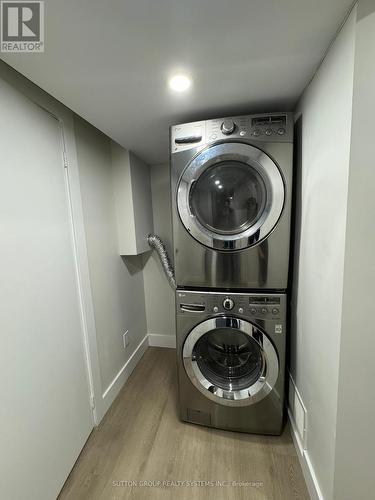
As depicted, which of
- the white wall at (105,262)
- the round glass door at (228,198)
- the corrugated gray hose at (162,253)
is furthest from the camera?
the corrugated gray hose at (162,253)

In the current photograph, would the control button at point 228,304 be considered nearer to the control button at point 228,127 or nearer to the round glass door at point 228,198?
the round glass door at point 228,198

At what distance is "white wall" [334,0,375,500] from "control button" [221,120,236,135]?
568 mm

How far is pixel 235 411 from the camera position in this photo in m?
1.37

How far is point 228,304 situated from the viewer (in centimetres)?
128

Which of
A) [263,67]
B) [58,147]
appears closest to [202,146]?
[263,67]

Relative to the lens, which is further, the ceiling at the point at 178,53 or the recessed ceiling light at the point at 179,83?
the recessed ceiling light at the point at 179,83

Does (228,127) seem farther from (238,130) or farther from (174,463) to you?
(174,463)

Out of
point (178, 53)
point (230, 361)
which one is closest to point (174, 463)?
point (230, 361)

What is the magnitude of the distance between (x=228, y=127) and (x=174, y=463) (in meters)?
1.89

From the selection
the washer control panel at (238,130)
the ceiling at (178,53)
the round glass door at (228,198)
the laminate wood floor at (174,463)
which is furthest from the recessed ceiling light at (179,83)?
the laminate wood floor at (174,463)

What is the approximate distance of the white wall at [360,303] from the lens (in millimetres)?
683

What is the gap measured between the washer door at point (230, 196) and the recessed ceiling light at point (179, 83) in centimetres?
31

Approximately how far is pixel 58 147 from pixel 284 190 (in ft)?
4.12

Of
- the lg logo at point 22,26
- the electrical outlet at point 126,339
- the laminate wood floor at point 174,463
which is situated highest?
the lg logo at point 22,26
